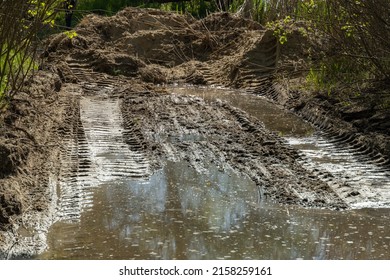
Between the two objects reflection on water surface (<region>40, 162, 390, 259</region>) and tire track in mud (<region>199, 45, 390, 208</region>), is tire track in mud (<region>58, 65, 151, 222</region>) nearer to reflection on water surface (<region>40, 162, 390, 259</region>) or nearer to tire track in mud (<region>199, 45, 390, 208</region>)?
reflection on water surface (<region>40, 162, 390, 259</region>)

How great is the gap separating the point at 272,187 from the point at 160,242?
2.09 m

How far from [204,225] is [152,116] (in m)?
5.69

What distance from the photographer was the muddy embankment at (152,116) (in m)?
8.20

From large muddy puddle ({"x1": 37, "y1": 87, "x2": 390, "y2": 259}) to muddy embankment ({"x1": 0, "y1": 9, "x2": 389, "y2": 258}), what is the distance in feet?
0.89

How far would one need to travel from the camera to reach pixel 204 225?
744 cm

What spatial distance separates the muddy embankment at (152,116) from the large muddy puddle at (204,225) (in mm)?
273

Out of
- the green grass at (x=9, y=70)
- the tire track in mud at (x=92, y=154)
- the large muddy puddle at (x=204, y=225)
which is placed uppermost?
the green grass at (x=9, y=70)

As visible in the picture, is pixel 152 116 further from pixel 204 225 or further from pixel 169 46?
pixel 169 46

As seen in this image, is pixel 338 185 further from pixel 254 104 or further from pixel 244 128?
pixel 254 104

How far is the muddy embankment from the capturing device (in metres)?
8.20

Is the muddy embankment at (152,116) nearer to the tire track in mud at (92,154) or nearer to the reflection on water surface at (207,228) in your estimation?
the tire track in mud at (92,154)

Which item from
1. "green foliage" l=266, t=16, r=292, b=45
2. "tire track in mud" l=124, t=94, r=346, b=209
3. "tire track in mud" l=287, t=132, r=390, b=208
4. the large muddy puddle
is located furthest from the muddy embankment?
"green foliage" l=266, t=16, r=292, b=45

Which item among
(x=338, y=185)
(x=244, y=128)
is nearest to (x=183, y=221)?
(x=338, y=185)

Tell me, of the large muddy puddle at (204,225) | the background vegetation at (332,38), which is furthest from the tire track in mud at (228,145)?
the background vegetation at (332,38)
